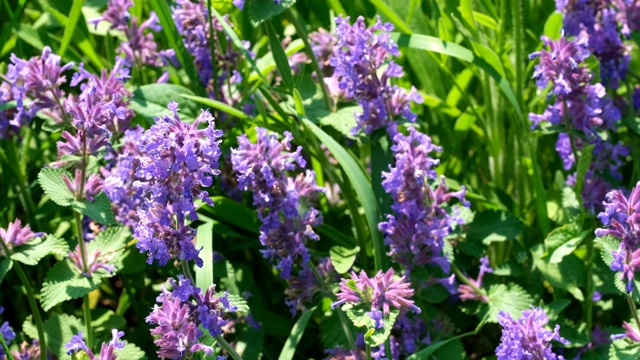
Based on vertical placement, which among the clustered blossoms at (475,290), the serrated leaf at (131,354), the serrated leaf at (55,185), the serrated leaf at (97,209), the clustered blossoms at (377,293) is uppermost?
the serrated leaf at (55,185)

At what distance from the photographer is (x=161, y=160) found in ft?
6.25

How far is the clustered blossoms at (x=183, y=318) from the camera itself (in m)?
1.96

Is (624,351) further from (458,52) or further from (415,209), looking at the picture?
(458,52)

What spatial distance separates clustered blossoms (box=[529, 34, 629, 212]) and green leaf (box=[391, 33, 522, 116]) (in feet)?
0.35

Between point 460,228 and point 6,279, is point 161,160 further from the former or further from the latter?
point 6,279

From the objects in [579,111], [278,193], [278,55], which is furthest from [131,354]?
[579,111]

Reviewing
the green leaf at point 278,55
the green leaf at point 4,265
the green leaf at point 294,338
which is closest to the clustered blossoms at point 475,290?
the green leaf at point 294,338

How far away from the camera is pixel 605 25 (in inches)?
109

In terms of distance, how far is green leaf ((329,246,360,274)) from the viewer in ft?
8.02

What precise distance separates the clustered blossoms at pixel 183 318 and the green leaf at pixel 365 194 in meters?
0.52

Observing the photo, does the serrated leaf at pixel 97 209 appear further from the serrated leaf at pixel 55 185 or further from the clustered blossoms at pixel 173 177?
the clustered blossoms at pixel 173 177

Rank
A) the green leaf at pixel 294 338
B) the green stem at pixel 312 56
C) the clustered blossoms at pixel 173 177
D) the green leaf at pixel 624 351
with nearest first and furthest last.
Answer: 1. the clustered blossoms at pixel 173 177
2. the green leaf at pixel 624 351
3. the green leaf at pixel 294 338
4. the green stem at pixel 312 56

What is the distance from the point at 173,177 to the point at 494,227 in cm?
117

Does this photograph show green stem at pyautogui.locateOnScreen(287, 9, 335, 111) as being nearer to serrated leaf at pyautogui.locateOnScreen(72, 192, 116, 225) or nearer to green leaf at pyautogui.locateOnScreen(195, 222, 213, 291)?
green leaf at pyautogui.locateOnScreen(195, 222, 213, 291)
